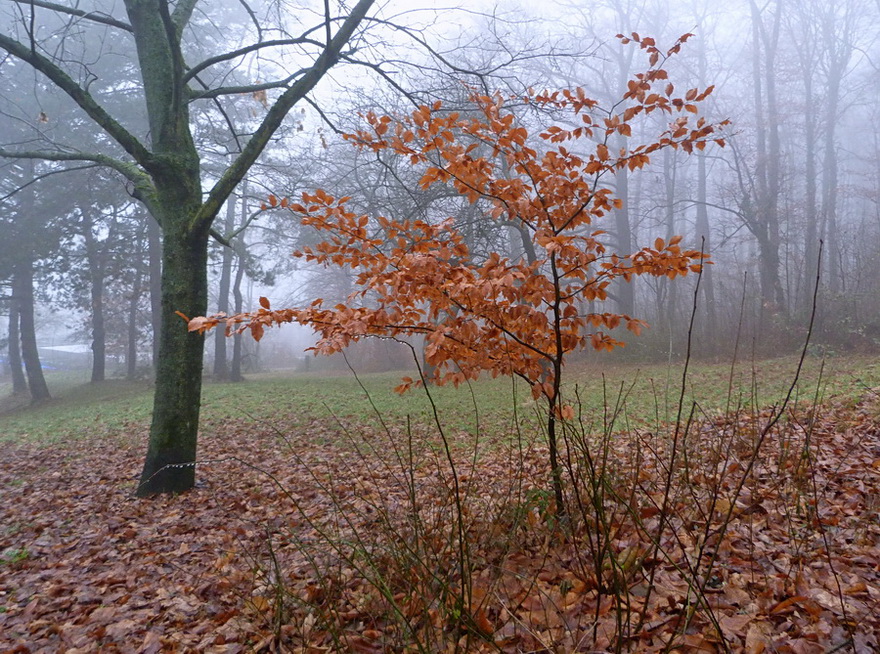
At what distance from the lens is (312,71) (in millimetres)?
5828

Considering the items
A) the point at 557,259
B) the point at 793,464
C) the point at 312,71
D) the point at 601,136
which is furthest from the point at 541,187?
the point at 601,136

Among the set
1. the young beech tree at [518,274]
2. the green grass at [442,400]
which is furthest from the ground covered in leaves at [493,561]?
the green grass at [442,400]

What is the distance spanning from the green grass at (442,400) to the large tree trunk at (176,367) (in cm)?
200

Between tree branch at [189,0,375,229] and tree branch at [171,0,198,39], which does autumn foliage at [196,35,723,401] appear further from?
tree branch at [171,0,198,39]

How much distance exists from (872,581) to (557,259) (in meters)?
2.07

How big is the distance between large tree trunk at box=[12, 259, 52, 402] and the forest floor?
14.4 metres

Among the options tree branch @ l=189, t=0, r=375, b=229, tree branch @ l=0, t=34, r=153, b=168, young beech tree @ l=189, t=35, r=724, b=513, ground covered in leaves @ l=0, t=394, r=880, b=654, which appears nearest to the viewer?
ground covered in leaves @ l=0, t=394, r=880, b=654

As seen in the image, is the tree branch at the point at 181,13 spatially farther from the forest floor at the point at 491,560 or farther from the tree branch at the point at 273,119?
the forest floor at the point at 491,560

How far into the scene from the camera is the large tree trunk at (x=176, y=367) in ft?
18.3

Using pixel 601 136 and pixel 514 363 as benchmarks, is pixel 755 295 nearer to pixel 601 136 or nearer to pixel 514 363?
pixel 601 136

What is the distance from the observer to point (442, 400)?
11000 millimetres

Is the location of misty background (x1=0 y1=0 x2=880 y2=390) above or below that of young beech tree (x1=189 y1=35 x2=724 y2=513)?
above

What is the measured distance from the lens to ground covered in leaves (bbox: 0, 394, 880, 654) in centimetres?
222

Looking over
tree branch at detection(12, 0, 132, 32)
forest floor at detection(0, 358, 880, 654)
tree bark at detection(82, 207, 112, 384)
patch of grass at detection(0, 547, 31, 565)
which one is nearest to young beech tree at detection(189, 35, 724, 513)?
forest floor at detection(0, 358, 880, 654)
